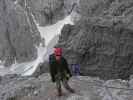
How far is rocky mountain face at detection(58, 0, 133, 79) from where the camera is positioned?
23703 millimetres

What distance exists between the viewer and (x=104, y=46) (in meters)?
24.8

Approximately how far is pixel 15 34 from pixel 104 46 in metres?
29.2

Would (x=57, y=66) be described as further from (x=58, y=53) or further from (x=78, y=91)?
(x=78, y=91)

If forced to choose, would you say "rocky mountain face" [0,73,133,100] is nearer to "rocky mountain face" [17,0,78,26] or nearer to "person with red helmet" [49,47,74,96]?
"person with red helmet" [49,47,74,96]

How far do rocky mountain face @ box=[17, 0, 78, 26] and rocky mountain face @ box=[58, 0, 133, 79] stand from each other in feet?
79.4

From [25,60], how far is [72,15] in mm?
11701

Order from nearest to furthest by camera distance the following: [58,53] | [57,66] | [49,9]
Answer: [58,53], [57,66], [49,9]

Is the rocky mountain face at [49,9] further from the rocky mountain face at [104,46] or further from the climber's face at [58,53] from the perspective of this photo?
the climber's face at [58,53]

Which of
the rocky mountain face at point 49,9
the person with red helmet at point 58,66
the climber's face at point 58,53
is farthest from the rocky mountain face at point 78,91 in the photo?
the rocky mountain face at point 49,9

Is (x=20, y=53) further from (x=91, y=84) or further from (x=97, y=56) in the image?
(x=91, y=84)

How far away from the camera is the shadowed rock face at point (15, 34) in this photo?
166 ft

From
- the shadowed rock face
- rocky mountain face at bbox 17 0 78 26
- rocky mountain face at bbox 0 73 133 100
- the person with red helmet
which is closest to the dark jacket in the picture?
the person with red helmet

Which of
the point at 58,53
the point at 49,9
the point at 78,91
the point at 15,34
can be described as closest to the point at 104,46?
the point at 78,91

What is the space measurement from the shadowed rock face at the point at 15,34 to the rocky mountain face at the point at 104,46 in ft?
78.1
